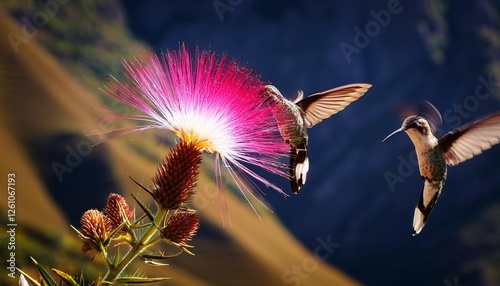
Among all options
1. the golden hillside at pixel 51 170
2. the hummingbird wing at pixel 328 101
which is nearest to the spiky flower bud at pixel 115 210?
the hummingbird wing at pixel 328 101

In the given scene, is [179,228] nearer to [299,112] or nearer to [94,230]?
[94,230]

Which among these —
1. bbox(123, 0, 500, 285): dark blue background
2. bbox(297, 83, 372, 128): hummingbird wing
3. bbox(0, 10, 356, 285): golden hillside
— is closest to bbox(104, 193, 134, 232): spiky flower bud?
bbox(297, 83, 372, 128): hummingbird wing

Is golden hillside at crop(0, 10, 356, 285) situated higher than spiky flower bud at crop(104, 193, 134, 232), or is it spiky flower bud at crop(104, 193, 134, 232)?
golden hillside at crop(0, 10, 356, 285)

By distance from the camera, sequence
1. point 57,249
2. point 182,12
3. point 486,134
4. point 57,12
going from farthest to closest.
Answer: point 182,12, point 57,12, point 57,249, point 486,134

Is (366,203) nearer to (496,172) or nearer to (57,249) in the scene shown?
(496,172)

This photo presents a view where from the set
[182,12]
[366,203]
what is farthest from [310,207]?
[182,12]

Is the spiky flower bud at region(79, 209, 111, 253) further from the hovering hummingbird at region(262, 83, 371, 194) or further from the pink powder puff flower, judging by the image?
the hovering hummingbird at region(262, 83, 371, 194)

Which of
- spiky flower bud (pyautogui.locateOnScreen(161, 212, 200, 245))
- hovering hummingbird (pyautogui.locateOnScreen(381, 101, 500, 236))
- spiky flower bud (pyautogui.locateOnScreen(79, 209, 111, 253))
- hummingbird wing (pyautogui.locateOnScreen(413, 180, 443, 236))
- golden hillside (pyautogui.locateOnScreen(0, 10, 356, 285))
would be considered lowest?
hummingbird wing (pyautogui.locateOnScreen(413, 180, 443, 236))
